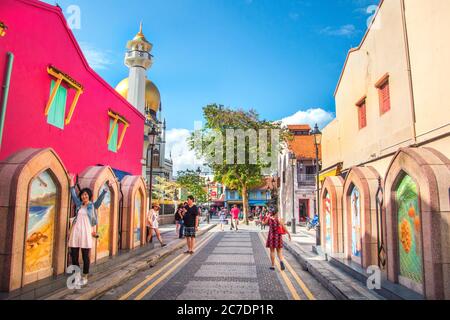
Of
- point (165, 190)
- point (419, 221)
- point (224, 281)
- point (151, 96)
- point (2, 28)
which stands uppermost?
point (151, 96)

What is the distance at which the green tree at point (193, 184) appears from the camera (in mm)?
52553

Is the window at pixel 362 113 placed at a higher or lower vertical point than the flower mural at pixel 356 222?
higher

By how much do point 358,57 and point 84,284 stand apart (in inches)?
406

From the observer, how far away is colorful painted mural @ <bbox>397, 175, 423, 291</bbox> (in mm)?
5875

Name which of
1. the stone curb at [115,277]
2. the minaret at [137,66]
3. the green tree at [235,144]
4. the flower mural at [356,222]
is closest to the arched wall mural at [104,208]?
the stone curb at [115,277]

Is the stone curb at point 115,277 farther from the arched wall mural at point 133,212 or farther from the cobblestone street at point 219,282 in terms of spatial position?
the arched wall mural at point 133,212

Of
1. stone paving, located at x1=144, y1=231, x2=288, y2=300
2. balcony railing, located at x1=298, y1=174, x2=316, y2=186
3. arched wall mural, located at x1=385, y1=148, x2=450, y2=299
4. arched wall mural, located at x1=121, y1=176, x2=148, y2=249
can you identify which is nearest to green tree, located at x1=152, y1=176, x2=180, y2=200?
balcony railing, located at x1=298, y1=174, x2=316, y2=186

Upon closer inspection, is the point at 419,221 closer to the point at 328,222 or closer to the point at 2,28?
the point at 328,222

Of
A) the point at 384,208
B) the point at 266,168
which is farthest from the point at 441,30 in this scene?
the point at 266,168

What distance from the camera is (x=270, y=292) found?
21.6 ft

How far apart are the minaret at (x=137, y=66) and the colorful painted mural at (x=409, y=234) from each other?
1692 inches

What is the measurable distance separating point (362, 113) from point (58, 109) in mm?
9104

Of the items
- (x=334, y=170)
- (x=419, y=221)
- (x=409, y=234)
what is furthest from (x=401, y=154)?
(x=334, y=170)

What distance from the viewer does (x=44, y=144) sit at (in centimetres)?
729
